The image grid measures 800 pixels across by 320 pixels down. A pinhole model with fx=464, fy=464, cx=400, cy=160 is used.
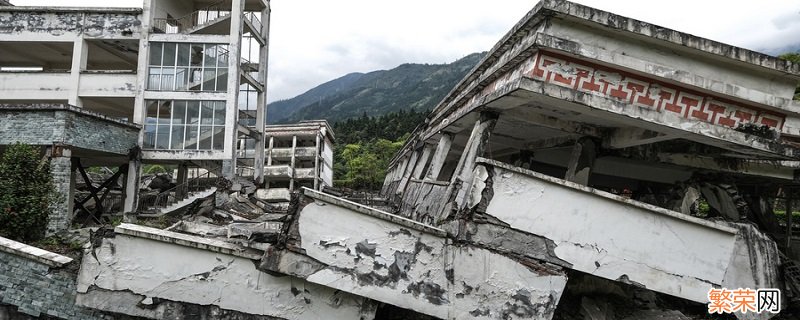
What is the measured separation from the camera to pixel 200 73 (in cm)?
1648

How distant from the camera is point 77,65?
Answer: 16094mm

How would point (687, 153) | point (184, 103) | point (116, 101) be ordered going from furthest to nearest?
1. point (116, 101)
2. point (184, 103)
3. point (687, 153)

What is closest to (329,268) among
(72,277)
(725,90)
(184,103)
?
(72,277)

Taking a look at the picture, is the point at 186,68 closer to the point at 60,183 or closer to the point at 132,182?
the point at 132,182

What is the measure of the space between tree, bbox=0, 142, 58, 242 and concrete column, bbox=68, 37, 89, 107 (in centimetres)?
795

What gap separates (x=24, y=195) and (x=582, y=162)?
10.2 metres

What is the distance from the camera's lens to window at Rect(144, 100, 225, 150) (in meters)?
16.0

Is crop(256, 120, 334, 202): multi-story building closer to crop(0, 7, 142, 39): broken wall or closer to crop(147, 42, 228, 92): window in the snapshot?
crop(147, 42, 228, 92): window

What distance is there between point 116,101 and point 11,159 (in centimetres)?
965

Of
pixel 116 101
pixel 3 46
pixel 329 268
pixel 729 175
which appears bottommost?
pixel 329 268

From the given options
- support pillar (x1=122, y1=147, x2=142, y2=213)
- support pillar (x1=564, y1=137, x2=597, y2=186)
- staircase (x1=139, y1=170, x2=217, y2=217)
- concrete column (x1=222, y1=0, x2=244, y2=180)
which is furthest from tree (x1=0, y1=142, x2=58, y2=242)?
support pillar (x1=564, y1=137, x2=597, y2=186)

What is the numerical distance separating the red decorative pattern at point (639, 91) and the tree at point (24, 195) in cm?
925

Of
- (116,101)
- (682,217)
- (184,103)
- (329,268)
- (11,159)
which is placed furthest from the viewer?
(116,101)

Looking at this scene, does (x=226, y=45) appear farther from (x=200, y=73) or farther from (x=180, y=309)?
(x=180, y=309)
